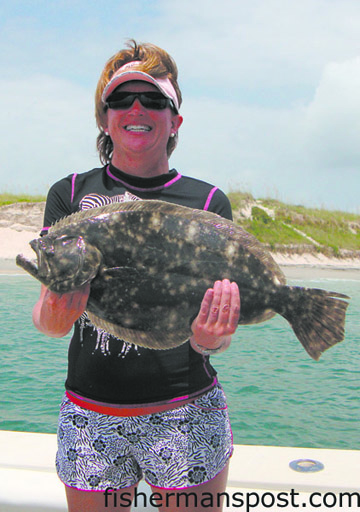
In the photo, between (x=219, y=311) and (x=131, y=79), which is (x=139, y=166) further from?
(x=219, y=311)

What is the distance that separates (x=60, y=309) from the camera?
190 cm

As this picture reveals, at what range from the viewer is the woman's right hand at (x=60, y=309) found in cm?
187

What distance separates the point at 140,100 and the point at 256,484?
229 centimetres

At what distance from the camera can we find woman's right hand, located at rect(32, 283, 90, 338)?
1.87 metres

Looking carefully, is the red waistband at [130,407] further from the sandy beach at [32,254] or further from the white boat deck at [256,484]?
the sandy beach at [32,254]

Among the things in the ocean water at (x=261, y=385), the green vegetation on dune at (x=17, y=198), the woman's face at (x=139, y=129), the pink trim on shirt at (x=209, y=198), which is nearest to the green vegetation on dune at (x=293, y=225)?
the green vegetation on dune at (x=17, y=198)

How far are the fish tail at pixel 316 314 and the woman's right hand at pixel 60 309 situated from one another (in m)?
0.75

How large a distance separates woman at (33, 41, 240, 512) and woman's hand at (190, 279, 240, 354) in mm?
59

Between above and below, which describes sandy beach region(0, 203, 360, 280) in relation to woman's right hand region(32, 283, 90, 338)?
below

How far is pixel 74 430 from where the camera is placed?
6.96ft

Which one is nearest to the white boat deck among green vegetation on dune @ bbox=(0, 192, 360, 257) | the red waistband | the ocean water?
the red waistband

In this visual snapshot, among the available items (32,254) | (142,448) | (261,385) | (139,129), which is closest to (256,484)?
(142,448)

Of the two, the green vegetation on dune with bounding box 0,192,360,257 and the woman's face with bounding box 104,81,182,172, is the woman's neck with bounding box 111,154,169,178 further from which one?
the green vegetation on dune with bounding box 0,192,360,257

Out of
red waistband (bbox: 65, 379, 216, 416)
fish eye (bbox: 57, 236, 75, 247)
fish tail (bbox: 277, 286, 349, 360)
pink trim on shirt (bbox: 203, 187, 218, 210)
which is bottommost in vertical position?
red waistband (bbox: 65, 379, 216, 416)
